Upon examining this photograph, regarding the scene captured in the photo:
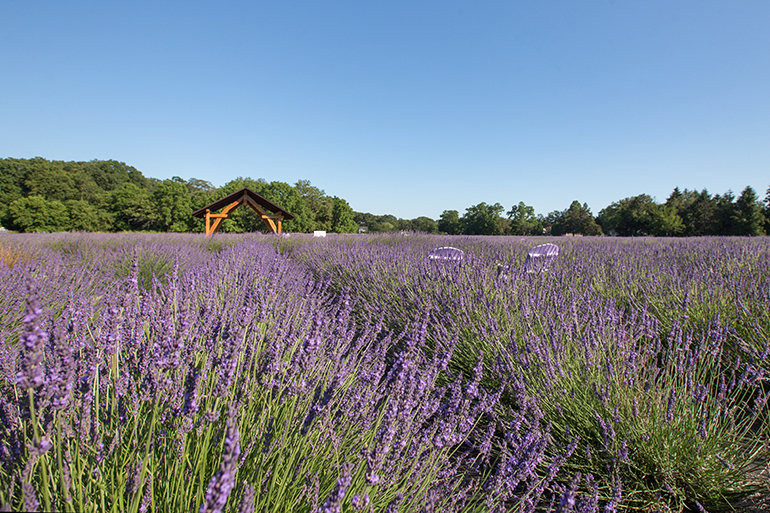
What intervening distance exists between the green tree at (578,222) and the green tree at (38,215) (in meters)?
59.3

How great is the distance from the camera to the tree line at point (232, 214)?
32156 mm

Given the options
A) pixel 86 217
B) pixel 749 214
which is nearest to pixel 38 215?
pixel 86 217

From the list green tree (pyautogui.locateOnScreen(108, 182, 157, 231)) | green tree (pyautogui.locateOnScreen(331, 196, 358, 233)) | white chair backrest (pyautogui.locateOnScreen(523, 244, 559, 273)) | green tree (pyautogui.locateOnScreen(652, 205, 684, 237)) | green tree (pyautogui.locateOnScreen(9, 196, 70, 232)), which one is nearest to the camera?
white chair backrest (pyautogui.locateOnScreen(523, 244, 559, 273))

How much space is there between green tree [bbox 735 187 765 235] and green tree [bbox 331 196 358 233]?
37102 mm

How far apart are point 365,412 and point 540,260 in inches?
138

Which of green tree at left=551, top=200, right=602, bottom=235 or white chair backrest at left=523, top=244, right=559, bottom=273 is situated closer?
white chair backrest at left=523, top=244, right=559, bottom=273

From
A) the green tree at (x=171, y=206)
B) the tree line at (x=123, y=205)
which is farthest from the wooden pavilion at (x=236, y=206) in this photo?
the green tree at (x=171, y=206)

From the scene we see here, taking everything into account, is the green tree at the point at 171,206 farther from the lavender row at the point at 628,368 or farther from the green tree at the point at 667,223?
the green tree at the point at 667,223

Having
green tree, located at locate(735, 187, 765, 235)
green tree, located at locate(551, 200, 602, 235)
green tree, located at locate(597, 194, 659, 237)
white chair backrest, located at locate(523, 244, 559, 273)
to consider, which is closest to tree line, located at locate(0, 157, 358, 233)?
green tree, located at locate(551, 200, 602, 235)

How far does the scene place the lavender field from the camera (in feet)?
2.67

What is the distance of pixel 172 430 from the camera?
3.16 ft

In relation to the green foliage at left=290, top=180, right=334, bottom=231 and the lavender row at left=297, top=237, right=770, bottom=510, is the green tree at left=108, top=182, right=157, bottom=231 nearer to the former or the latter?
the green foliage at left=290, top=180, right=334, bottom=231

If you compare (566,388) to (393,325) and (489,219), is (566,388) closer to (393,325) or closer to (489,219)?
(393,325)

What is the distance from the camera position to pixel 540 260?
415 centimetres
